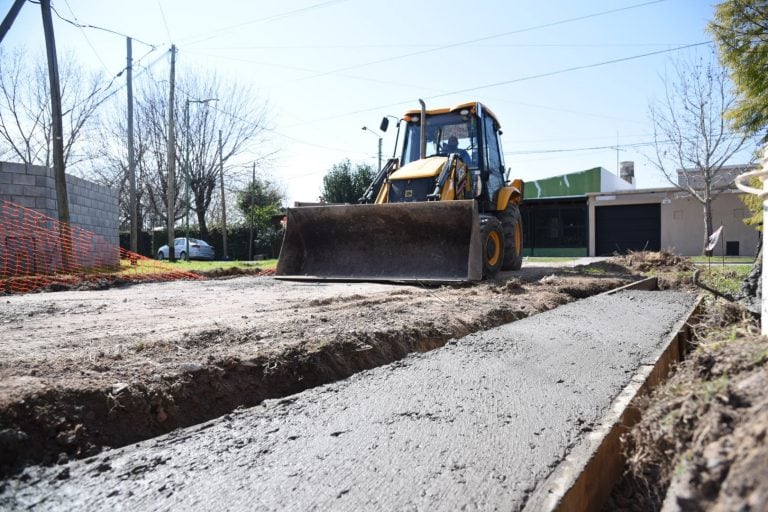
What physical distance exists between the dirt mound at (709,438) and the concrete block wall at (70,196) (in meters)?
13.3

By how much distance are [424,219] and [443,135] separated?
2.39 meters

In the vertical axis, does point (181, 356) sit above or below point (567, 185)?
below

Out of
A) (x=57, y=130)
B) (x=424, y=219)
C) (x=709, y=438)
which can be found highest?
(x=57, y=130)

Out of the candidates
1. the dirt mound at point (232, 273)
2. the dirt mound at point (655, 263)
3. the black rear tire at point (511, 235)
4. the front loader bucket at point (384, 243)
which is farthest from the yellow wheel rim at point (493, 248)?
the dirt mound at point (232, 273)

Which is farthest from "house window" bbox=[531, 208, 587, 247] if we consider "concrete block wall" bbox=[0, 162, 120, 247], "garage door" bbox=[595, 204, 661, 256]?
"concrete block wall" bbox=[0, 162, 120, 247]

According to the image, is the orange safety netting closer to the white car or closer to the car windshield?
the car windshield

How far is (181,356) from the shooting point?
11.4 feet

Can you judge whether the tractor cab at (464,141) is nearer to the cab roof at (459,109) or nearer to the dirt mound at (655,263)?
the cab roof at (459,109)

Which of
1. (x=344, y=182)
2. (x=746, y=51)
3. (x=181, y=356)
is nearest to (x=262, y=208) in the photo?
(x=344, y=182)

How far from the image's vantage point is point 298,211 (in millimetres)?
9680

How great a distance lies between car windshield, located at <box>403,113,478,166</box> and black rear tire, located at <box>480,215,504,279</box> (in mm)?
1267

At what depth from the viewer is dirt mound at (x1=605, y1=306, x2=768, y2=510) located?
1.25 m

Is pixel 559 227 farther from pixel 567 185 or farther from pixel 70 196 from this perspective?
pixel 70 196

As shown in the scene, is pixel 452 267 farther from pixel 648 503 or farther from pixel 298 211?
pixel 648 503
